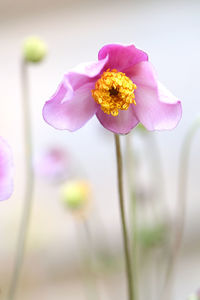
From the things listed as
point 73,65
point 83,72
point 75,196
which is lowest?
point 75,196

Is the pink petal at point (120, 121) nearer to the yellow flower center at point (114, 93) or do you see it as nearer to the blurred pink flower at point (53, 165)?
the yellow flower center at point (114, 93)

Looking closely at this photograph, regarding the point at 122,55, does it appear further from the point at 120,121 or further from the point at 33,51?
the point at 33,51

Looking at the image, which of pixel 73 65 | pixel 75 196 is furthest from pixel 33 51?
pixel 73 65

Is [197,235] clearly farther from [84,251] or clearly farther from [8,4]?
[8,4]

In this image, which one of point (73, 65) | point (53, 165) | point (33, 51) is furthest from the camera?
point (73, 65)

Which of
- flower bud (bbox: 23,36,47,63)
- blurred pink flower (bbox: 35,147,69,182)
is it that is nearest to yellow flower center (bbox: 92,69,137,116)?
flower bud (bbox: 23,36,47,63)

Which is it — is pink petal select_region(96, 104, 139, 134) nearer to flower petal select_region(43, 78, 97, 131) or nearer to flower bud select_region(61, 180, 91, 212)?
flower petal select_region(43, 78, 97, 131)

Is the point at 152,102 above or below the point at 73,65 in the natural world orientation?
below

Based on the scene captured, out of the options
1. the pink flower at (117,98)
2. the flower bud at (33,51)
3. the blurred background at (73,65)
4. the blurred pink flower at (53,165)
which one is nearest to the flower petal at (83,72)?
the pink flower at (117,98)
